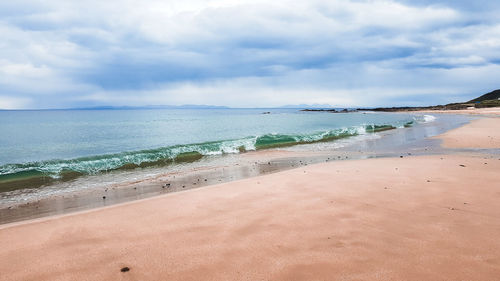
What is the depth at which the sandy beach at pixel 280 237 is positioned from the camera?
340cm

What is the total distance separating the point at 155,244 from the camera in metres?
4.28

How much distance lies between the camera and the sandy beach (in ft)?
11.2

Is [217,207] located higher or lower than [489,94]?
lower

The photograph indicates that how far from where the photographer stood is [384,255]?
3629mm

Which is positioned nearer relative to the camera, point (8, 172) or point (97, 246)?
point (97, 246)

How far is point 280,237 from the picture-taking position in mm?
4324

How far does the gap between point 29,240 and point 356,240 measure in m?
5.46

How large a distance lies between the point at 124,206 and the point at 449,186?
8243 mm

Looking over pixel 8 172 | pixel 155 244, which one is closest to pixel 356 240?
pixel 155 244

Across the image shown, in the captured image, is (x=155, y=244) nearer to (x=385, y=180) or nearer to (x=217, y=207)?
(x=217, y=207)

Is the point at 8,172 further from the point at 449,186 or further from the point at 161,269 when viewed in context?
the point at 449,186

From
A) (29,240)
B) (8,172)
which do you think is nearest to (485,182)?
(29,240)

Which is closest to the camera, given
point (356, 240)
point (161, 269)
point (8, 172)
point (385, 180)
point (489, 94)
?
point (161, 269)

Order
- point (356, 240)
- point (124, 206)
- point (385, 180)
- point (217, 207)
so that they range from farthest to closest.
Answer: point (385, 180) → point (124, 206) → point (217, 207) → point (356, 240)
